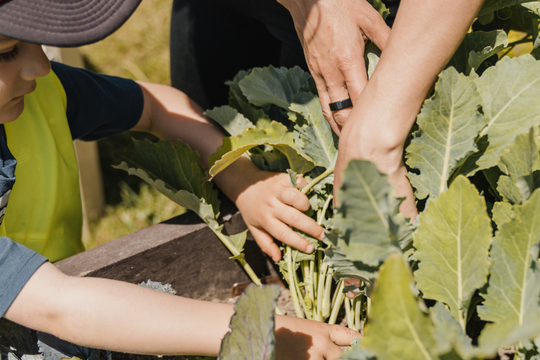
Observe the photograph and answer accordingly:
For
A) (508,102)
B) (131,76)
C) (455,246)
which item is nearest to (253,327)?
(455,246)

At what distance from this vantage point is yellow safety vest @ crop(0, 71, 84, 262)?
2.83 feet

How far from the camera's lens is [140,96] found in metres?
1.06

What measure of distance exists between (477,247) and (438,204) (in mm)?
59

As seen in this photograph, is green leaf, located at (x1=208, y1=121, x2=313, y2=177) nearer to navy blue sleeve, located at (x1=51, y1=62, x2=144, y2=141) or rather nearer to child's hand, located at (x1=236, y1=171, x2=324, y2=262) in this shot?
child's hand, located at (x1=236, y1=171, x2=324, y2=262)

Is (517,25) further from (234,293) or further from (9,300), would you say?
(9,300)

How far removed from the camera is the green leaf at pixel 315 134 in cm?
77

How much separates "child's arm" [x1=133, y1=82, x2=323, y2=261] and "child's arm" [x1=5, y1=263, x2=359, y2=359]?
224mm

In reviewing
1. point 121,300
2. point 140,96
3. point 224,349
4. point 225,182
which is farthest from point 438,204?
point 140,96

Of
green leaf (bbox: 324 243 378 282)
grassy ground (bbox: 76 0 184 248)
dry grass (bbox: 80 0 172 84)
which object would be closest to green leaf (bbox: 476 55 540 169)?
green leaf (bbox: 324 243 378 282)

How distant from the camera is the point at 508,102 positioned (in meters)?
0.65

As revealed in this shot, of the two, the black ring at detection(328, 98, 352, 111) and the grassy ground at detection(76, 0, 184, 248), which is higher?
the black ring at detection(328, 98, 352, 111)

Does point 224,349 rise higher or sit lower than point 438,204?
lower

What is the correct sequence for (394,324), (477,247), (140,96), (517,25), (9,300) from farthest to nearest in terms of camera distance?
(140,96)
(517,25)
(9,300)
(477,247)
(394,324)

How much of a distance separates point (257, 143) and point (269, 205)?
0.16m
